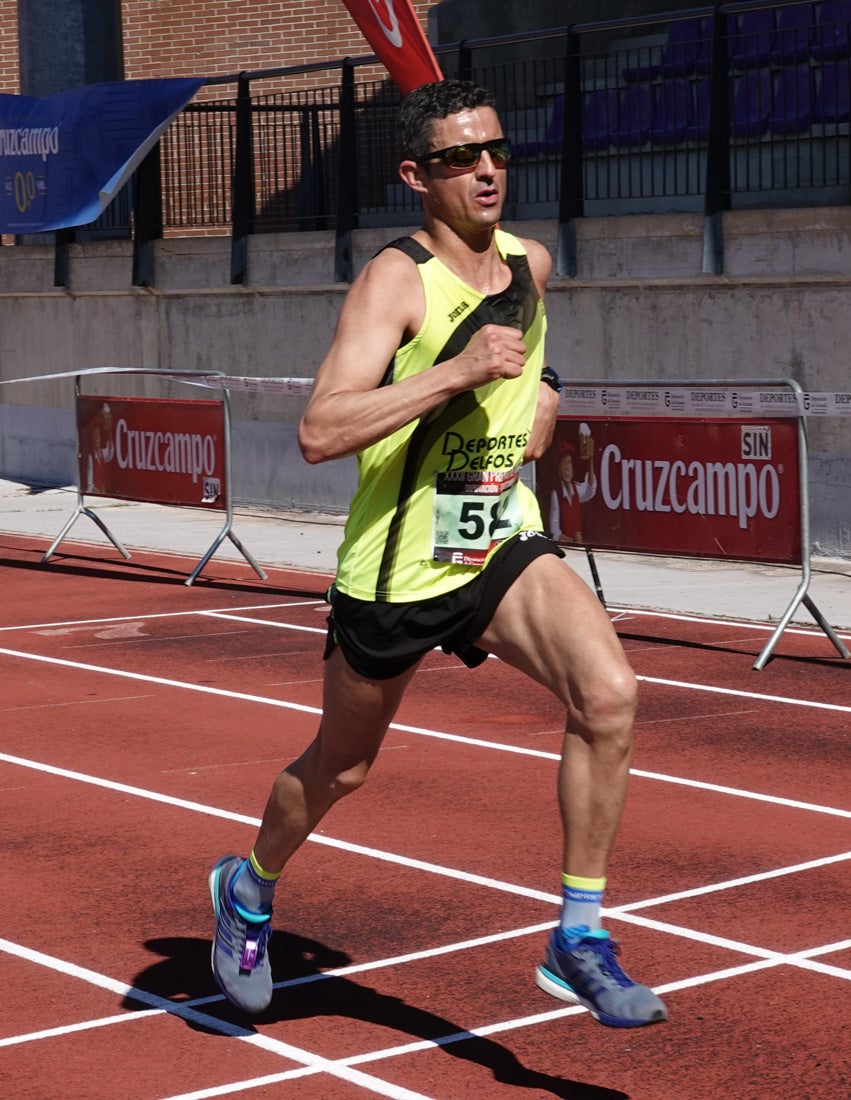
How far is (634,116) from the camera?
709 inches

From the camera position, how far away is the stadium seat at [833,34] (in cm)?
1581

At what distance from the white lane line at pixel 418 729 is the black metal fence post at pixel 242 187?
9.82 m

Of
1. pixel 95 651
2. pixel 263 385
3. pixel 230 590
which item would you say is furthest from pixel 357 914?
pixel 263 385

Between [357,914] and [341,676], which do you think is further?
[357,914]

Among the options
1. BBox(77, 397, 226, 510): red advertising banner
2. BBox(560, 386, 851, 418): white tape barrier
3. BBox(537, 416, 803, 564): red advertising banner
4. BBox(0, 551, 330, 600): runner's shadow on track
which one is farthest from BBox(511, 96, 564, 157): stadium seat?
BBox(537, 416, 803, 564): red advertising banner

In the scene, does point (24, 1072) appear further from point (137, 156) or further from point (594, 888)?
point (137, 156)

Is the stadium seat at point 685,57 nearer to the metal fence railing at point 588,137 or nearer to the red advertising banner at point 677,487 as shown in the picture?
the metal fence railing at point 588,137

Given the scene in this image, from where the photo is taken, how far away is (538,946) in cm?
590

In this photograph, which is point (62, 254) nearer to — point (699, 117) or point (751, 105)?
point (699, 117)

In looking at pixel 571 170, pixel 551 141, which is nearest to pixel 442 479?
pixel 571 170

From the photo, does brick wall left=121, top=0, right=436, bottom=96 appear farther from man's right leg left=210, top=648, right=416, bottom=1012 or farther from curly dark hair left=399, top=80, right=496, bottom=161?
man's right leg left=210, top=648, right=416, bottom=1012

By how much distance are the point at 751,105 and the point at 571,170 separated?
177 cm

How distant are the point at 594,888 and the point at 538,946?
1266 mm

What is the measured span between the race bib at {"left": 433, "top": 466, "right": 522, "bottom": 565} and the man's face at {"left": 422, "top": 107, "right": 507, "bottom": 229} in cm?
67
